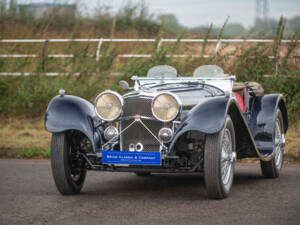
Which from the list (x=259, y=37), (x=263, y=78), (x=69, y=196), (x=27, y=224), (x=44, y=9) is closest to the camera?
(x=27, y=224)

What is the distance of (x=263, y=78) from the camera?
1262 cm

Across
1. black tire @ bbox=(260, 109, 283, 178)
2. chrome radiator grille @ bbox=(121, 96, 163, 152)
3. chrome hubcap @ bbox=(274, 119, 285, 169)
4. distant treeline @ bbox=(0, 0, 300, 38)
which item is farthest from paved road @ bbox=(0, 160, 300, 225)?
distant treeline @ bbox=(0, 0, 300, 38)

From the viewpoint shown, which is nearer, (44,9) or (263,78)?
(263,78)

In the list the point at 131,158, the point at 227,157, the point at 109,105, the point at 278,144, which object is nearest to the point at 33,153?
the point at 109,105

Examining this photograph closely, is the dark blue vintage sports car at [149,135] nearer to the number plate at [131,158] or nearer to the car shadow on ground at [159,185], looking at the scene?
the number plate at [131,158]

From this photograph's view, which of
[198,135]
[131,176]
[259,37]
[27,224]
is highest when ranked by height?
[259,37]

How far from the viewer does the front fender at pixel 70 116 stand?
6.08 m

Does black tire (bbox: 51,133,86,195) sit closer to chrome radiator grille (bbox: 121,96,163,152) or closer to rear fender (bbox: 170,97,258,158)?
chrome radiator grille (bbox: 121,96,163,152)

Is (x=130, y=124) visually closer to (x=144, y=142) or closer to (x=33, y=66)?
(x=144, y=142)

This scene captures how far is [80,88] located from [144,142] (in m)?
7.53

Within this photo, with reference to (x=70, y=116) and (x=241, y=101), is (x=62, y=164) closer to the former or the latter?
(x=70, y=116)

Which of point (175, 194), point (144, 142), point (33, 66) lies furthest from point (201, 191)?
point (33, 66)

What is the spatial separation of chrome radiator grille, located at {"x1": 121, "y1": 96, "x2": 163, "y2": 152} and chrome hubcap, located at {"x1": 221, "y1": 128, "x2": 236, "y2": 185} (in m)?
0.71

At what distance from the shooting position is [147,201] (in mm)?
5746
